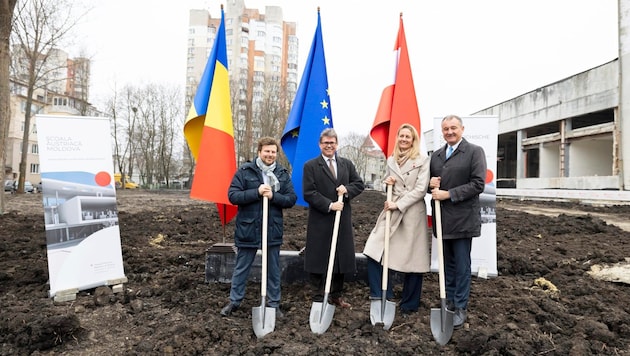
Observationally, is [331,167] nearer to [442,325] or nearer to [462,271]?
[462,271]

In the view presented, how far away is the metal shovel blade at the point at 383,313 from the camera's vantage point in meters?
3.43

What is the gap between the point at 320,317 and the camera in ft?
11.2

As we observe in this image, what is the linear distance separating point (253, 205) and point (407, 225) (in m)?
1.49

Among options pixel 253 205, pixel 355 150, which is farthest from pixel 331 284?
pixel 355 150

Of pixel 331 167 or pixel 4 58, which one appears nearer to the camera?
pixel 331 167

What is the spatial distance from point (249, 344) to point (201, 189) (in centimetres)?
218

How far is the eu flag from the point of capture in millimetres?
4902

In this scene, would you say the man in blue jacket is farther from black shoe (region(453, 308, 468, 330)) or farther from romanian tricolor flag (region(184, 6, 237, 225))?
black shoe (region(453, 308, 468, 330))

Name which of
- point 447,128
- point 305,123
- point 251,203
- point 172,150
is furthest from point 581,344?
point 172,150

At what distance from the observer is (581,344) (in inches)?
120

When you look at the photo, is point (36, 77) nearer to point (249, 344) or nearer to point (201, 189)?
point (201, 189)

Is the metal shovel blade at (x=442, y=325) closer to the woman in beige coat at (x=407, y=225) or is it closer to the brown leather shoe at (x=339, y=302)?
the woman in beige coat at (x=407, y=225)

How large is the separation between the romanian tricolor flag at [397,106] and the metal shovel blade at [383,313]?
190cm

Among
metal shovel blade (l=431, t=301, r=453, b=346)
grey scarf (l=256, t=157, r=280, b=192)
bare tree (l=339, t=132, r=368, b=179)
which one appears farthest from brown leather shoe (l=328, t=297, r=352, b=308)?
bare tree (l=339, t=132, r=368, b=179)
